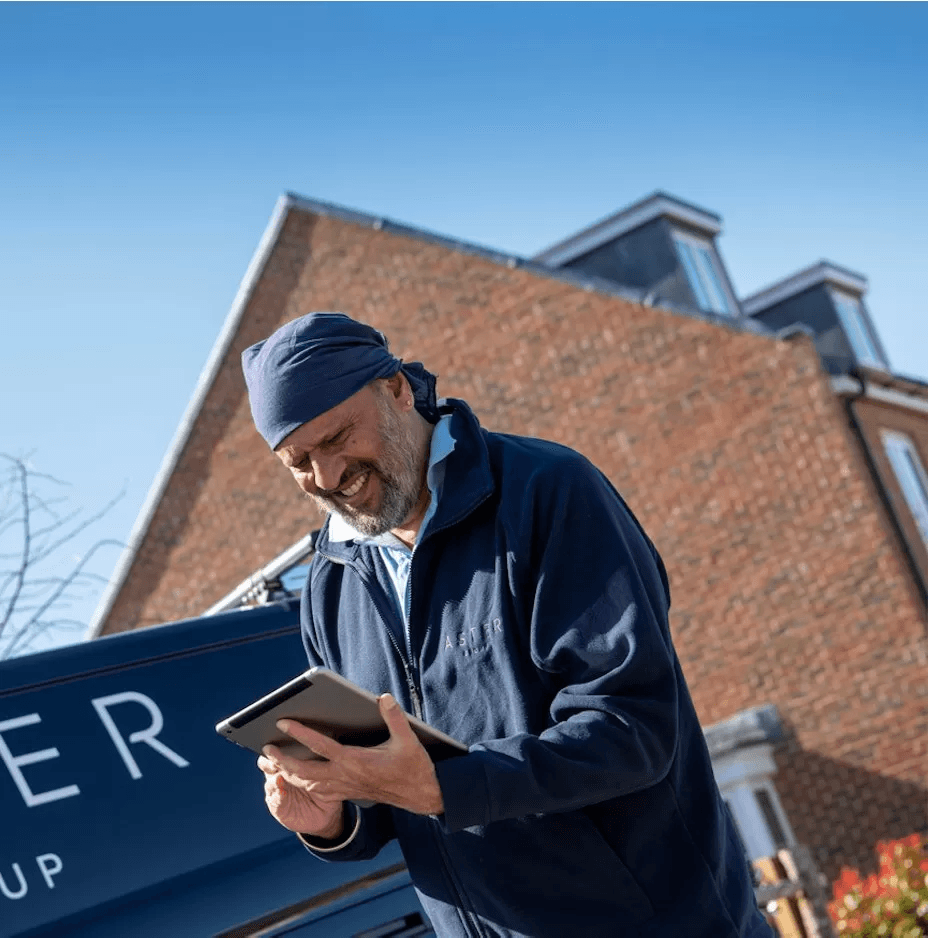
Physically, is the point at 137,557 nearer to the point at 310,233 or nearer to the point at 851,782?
the point at 310,233

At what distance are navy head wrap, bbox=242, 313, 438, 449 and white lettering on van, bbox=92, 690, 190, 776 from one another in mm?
1154

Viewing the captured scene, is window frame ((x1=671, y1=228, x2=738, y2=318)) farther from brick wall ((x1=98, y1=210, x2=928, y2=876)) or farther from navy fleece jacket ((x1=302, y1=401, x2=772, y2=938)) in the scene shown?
navy fleece jacket ((x1=302, y1=401, x2=772, y2=938))

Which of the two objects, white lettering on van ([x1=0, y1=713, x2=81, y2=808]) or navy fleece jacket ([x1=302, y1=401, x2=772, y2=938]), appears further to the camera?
white lettering on van ([x1=0, y1=713, x2=81, y2=808])

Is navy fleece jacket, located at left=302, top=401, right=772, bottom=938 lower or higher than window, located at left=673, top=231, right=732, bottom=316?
lower

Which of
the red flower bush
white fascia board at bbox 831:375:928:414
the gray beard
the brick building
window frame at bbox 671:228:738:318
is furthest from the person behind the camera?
window frame at bbox 671:228:738:318

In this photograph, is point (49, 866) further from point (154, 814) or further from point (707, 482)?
point (707, 482)

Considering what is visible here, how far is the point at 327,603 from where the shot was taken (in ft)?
9.93

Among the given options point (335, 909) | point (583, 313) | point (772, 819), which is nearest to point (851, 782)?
point (772, 819)

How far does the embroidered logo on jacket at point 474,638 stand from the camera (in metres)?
2.60

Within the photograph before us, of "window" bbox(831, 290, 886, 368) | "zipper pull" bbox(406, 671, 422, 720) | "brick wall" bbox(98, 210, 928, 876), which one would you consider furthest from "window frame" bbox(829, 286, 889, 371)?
"zipper pull" bbox(406, 671, 422, 720)

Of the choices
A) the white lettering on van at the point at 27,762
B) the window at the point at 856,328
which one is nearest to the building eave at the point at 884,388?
the window at the point at 856,328

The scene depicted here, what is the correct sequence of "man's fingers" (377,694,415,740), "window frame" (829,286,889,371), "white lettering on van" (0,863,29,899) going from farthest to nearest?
"window frame" (829,286,889,371) < "white lettering on van" (0,863,29,899) < "man's fingers" (377,694,415,740)

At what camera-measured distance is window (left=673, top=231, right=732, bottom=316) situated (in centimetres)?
2012

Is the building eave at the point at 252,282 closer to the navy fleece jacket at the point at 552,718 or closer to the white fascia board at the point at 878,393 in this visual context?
the white fascia board at the point at 878,393
